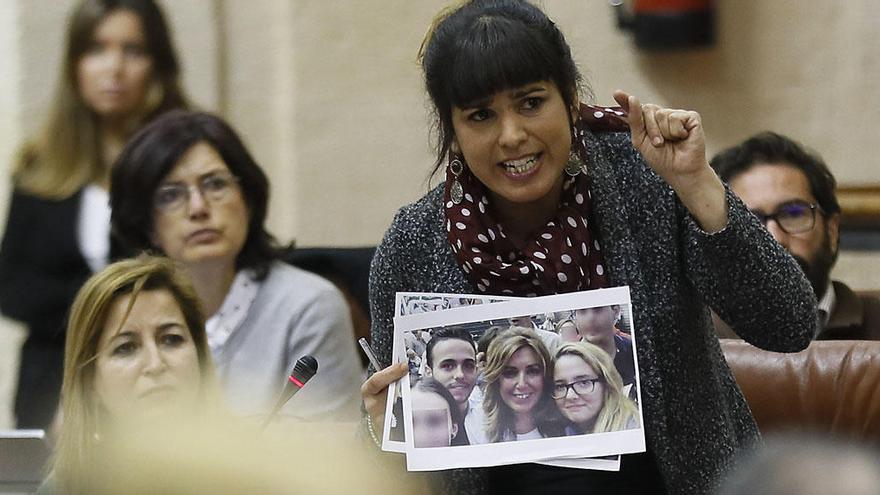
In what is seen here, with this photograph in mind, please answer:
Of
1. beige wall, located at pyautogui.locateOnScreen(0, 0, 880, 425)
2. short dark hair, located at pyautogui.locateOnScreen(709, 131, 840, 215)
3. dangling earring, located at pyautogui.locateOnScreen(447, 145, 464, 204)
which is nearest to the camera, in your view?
dangling earring, located at pyautogui.locateOnScreen(447, 145, 464, 204)

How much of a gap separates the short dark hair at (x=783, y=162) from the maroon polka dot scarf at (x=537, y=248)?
55.2 inches

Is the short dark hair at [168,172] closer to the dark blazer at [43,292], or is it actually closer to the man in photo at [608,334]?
the dark blazer at [43,292]

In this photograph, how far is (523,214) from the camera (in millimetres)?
2291

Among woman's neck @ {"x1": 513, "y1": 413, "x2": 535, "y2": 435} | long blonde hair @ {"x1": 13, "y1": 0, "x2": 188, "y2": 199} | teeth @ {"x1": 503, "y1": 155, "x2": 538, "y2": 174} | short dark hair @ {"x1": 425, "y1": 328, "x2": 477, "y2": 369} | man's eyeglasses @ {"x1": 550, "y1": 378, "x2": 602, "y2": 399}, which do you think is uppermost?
long blonde hair @ {"x1": 13, "y1": 0, "x2": 188, "y2": 199}

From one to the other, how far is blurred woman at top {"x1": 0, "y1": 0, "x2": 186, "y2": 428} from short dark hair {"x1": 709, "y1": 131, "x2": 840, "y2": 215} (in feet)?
4.49

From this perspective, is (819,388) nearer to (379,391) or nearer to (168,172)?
(379,391)

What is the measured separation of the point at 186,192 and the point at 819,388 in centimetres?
147

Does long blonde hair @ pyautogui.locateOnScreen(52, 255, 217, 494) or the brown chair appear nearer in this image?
long blonde hair @ pyautogui.locateOnScreen(52, 255, 217, 494)

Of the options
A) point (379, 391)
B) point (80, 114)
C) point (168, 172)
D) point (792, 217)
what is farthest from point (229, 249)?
point (379, 391)

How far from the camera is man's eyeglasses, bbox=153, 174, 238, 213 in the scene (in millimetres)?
3529

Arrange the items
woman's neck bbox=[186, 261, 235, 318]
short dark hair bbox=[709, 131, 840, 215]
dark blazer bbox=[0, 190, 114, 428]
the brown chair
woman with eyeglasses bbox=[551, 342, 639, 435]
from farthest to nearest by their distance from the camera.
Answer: dark blazer bbox=[0, 190, 114, 428] → short dark hair bbox=[709, 131, 840, 215] → woman's neck bbox=[186, 261, 235, 318] → the brown chair → woman with eyeglasses bbox=[551, 342, 639, 435]

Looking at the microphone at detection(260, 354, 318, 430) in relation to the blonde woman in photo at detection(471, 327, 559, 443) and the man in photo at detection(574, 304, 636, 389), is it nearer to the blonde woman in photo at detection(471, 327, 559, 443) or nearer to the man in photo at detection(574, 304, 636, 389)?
the blonde woman in photo at detection(471, 327, 559, 443)

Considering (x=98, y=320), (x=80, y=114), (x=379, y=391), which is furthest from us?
(x=80, y=114)

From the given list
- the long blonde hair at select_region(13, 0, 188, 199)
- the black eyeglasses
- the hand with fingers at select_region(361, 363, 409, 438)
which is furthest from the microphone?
the long blonde hair at select_region(13, 0, 188, 199)
